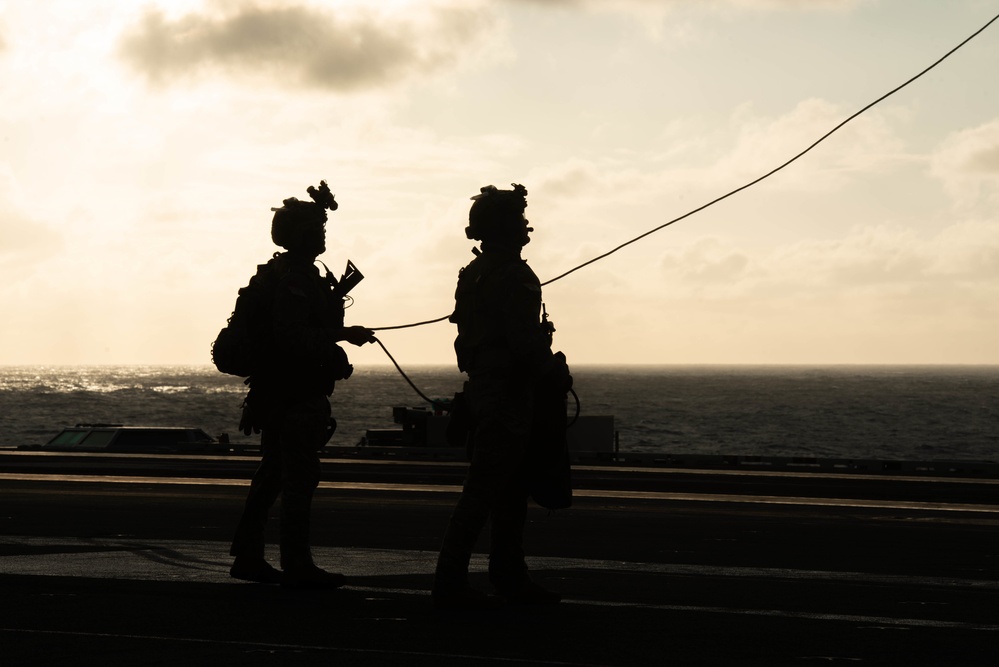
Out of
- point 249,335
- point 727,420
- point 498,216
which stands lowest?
point 727,420

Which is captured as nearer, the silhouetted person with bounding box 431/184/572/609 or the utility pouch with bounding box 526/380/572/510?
the silhouetted person with bounding box 431/184/572/609

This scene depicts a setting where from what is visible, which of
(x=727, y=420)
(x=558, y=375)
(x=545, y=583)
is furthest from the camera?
(x=727, y=420)

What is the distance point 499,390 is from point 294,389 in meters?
1.21

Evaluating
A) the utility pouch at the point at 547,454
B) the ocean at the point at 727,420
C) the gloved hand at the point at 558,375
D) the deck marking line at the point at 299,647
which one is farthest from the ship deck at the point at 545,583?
the ocean at the point at 727,420

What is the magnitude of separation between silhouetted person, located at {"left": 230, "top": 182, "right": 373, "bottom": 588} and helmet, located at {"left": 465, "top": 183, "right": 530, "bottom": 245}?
84cm

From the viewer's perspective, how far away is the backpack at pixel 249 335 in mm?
7551

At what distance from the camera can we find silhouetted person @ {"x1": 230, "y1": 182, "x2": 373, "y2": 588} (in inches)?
292

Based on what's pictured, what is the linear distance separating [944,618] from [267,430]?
3513 millimetres

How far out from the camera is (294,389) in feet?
24.5

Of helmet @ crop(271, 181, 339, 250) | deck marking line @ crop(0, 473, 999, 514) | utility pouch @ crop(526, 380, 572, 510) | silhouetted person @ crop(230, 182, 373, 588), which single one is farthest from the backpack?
deck marking line @ crop(0, 473, 999, 514)

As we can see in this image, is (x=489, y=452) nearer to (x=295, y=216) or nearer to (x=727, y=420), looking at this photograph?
(x=295, y=216)

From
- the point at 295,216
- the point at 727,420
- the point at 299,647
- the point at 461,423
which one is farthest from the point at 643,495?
the point at 727,420

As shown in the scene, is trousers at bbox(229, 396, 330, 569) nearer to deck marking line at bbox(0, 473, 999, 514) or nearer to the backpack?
the backpack

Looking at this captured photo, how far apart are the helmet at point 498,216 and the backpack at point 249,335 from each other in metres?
1.21
